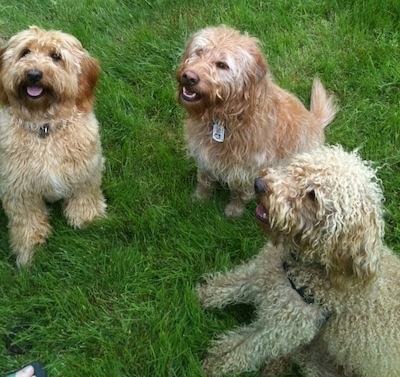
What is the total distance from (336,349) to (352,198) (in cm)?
91

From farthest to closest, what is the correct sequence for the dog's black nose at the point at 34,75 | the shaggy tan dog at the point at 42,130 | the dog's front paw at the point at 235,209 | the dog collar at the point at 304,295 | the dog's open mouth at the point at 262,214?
the dog's front paw at the point at 235,209, the shaggy tan dog at the point at 42,130, the dog's black nose at the point at 34,75, the dog collar at the point at 304,295, the dog's open mouth at the point at 262,214

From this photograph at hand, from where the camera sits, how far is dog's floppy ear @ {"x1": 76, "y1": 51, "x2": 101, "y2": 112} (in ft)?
10.6

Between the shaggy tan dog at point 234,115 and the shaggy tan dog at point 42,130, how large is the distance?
A: 2.11 ft

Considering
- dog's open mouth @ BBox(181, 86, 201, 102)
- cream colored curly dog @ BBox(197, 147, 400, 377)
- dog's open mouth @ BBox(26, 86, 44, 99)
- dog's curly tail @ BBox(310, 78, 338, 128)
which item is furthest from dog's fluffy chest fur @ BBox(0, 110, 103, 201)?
dog's curly tail @ BBox(310, 78, 338, 128)

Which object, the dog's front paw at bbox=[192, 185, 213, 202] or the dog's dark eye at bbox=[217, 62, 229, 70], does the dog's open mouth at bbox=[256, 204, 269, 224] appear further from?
the dog's front paw at bbox=[192, 185, 213, 202]

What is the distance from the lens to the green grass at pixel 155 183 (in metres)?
3.18

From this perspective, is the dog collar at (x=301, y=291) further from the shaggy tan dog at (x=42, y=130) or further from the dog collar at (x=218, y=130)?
the shaggy tan dog at (x=42, y=130)

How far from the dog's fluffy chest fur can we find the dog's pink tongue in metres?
0.22

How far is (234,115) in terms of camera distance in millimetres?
3320

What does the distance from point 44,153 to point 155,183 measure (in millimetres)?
942

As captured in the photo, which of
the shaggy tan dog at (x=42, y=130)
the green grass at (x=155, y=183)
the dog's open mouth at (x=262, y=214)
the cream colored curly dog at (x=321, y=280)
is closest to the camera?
the cream colored curly dog at (x=321, y=280)

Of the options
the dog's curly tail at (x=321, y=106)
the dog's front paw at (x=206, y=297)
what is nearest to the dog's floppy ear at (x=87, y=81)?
the dog's front paw at (x=206, y=297)

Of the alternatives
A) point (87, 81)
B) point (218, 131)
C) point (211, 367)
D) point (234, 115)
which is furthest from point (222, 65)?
point (211, 367)

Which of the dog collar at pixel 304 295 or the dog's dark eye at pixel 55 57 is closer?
the dog collar at pixel 304 295
